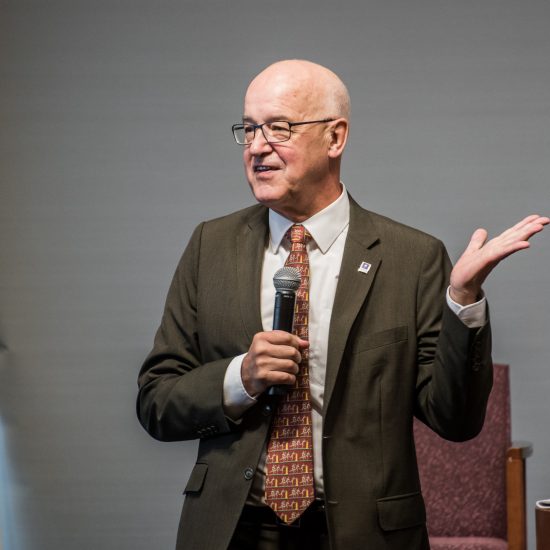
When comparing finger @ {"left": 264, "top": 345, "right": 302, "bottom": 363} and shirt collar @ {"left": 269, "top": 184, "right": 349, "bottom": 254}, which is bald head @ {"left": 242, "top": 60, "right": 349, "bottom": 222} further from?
finger @ {"left": 264, "top": 345, "right": 302, "bottom": 363}

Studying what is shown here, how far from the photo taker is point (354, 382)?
2.11 meters

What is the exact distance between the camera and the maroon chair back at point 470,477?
3648 millimetres

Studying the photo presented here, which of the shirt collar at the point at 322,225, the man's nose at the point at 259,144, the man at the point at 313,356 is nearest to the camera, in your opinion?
the man at the point at 313,356

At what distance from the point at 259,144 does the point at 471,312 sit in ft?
1.90

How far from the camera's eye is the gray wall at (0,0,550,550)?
4.13 metres

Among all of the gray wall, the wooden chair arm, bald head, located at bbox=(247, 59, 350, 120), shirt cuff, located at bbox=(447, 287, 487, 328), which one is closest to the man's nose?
bald head, located at bbox=(247, 59, 350, 120)

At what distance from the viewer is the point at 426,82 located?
4.14m

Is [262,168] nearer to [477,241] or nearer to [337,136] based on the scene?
[337,136]

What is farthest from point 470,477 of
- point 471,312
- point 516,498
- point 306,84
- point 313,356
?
point 306,84

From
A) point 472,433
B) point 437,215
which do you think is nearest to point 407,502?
point 472,433

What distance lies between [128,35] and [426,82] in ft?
4.12

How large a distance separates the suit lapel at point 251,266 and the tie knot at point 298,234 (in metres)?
0.07

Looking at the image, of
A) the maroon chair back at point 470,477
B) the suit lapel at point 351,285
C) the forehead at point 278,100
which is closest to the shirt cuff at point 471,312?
the suit lapel at point 351,285

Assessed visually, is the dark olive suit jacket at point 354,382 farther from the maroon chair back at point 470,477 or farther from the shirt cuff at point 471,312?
the maroon chair back at point 470,477
